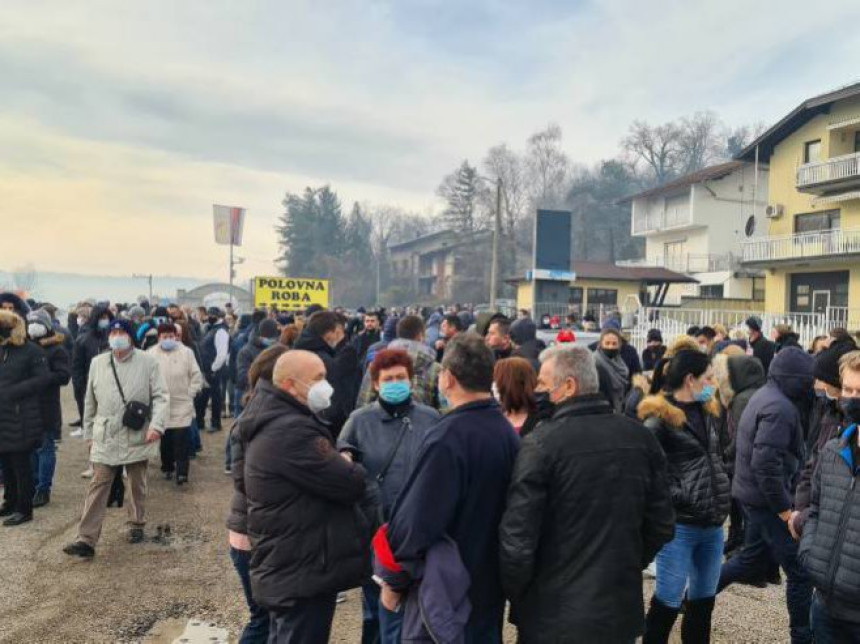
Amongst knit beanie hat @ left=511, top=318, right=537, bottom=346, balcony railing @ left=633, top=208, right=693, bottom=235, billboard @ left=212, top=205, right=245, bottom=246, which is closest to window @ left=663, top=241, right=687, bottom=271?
balcony railing @ left=633, top=208, right=693, bottom=235

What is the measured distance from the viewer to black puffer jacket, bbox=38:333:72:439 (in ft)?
21.5

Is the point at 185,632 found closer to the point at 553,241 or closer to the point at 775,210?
the point at 553,241

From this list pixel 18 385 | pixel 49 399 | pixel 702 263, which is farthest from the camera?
pixel 702 263

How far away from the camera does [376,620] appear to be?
149 inches

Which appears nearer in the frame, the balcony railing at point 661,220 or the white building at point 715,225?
the white building at point 715,225

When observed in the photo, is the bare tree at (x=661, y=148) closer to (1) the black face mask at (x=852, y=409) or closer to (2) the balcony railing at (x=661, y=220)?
(2) the balcony railing at (x=661, y=220)

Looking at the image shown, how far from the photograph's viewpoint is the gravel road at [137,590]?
4.37 meters

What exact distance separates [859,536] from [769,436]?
1.21 m

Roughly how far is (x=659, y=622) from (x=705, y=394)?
4.45 ft

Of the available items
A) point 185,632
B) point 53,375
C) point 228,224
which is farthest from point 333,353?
point 228,224

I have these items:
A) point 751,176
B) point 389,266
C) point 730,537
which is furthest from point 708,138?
point 730,537

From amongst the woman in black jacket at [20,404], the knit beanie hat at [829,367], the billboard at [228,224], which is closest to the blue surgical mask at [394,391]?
the knit beanie hat at [829,367]

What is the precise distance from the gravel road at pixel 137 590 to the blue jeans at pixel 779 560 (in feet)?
1.33

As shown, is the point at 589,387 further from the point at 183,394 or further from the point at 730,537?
the point at 183,394
